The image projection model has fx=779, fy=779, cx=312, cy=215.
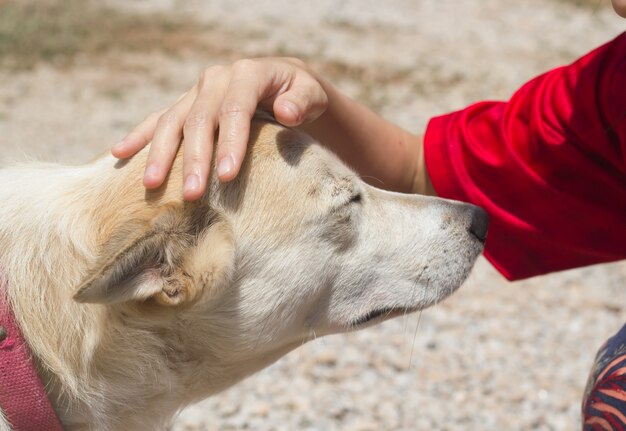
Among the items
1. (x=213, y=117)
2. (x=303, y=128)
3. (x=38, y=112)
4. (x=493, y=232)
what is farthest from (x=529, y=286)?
(x=38, y=112)

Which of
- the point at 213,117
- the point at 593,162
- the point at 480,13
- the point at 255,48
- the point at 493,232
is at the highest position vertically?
the point at 213,117

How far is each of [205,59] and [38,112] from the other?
6.38ft

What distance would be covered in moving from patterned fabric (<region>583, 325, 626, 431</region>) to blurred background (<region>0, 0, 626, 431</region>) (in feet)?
4.37

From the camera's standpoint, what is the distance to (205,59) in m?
8.13

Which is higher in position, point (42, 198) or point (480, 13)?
point (42, 198)

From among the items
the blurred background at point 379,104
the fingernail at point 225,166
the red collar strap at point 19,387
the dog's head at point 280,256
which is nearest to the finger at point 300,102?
the dog's head at point 280,256

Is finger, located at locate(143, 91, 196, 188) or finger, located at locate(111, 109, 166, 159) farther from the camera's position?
finger, located at locate(111, 109, 166, 159)

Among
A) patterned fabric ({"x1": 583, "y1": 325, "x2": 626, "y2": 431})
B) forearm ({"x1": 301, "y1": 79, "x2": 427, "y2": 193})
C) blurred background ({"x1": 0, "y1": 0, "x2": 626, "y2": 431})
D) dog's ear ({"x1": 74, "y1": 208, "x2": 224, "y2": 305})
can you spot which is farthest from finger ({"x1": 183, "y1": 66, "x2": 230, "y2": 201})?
blurred background ({"x1": 0, "y1": 0, "x2": 626, "y2": 431})

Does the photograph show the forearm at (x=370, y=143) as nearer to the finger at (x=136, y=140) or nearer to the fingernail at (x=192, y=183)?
the finger at (x=136, y=140)

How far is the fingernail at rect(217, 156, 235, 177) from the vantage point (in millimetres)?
1841

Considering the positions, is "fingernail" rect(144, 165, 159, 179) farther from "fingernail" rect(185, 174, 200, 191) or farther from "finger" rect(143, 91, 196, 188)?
"fingernail" rect(185, 174, 200, 191)

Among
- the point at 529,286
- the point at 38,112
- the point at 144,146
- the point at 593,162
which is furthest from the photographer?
the point at 38,112

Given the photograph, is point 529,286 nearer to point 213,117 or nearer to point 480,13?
point 213,117

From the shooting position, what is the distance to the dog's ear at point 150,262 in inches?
65.1
